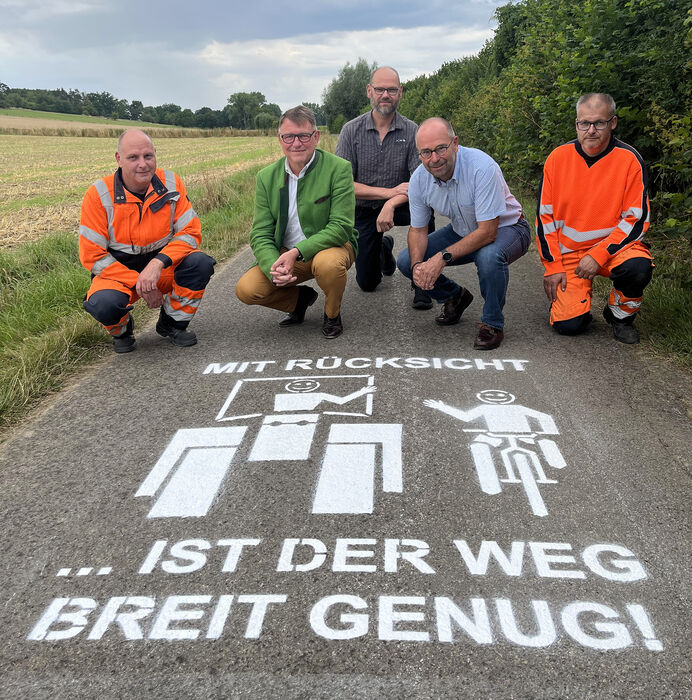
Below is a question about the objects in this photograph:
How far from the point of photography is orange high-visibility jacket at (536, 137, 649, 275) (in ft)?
16.3

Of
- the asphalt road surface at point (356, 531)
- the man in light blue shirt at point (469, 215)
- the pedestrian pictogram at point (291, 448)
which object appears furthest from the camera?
the man in light blue shirt at point (469, 215)

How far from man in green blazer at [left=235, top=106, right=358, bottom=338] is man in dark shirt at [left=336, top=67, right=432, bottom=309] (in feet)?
2.89

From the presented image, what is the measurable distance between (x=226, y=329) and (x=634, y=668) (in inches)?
170

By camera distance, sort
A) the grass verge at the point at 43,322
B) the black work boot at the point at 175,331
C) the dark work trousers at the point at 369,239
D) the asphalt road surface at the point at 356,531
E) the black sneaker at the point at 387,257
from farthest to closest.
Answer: the black sneaker at the point at 387,257
the dark work trousers at the point at 369,239
the black work boot at the point at 175,331
the grass verge at the point at 43,322
the asphalt road surface at the point at 356,531

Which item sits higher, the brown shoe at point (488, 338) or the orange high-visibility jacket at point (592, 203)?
the orange high-visibility jacket at point (592, 203)

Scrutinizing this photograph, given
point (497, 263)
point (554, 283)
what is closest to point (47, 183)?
point (497, 263)

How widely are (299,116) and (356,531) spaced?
3.38m

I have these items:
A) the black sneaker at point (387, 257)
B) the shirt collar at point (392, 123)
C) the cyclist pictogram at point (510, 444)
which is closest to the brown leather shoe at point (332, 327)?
the cyclist pictogram at point (510, 444)

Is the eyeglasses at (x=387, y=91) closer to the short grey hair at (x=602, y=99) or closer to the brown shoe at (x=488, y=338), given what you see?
the short grey hair at (x=602, y=99)

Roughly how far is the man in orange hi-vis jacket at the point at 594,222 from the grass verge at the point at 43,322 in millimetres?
3533

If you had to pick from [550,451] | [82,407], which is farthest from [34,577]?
[550,451]

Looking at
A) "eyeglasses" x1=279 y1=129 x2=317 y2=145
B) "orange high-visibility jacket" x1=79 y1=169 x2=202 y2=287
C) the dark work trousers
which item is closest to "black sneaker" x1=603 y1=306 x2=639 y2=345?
the dark work trousers

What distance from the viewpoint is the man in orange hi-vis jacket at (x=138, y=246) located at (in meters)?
4.91

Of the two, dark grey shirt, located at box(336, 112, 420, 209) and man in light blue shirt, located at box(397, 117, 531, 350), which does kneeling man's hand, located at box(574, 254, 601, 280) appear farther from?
dark grey shirt, located at box(336, 112, 420, 209)
